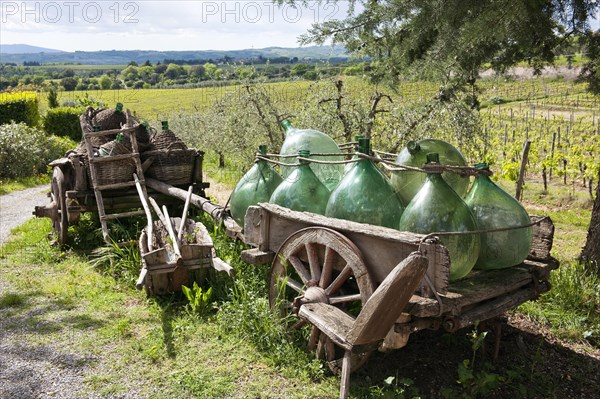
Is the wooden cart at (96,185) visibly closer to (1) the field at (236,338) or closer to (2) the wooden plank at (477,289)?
(1) the field at (236,338)

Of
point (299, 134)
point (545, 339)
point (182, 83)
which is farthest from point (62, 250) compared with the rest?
point (182, 83)

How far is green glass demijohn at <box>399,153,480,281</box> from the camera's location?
2793 millimetres

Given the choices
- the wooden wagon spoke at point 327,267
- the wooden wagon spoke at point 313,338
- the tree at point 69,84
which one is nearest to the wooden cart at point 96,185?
the wooden wagon spoke at point 313,338

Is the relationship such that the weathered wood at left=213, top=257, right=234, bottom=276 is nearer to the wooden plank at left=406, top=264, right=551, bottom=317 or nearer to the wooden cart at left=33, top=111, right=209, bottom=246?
the wooden plank at left=406, top=264, right=551, bottom=317

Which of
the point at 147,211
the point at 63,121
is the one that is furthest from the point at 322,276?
the point at 63,121

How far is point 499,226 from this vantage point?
118 inches

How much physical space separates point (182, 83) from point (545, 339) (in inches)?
1155

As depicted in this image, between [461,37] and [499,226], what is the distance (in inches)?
63.8

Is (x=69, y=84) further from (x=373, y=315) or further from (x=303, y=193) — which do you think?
(x=373, y=315)

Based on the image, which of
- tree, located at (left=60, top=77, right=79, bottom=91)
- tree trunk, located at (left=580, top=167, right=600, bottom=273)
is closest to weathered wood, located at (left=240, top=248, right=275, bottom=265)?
tree trunk, located at (left=580, top=167, right=600, bottom=273)

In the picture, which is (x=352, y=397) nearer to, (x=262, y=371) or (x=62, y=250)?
(x=262, y=371)

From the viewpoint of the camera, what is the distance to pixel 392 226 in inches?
125

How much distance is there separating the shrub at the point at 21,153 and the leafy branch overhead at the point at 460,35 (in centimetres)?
1011

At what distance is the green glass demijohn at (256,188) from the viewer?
4336 mm
